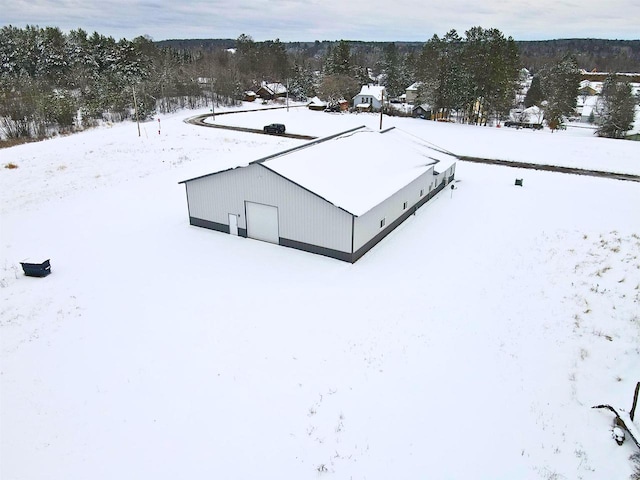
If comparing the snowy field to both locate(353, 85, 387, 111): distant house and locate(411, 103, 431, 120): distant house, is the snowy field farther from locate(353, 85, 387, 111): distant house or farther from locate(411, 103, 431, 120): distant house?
locate(353, 85, 387, 111): distant house

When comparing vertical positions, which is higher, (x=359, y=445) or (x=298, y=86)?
(x=298, y=86)

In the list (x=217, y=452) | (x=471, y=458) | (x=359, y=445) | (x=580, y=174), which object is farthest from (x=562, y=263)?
(x=580, y=174)

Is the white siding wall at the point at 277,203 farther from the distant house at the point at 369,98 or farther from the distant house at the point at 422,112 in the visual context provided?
the distant house at the point at 369,98

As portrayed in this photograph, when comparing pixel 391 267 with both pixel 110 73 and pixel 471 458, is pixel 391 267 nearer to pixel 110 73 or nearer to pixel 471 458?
pixel 471 458

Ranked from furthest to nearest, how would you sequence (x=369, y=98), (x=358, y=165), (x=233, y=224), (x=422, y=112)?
(x=369, y=98) < (x=422, y=112) < (x=358, y=165) < (x=233, y=224)

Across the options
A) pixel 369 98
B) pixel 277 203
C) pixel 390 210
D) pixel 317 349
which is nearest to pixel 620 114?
pixel 369 98

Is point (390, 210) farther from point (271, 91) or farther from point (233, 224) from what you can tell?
point (271, 91)
